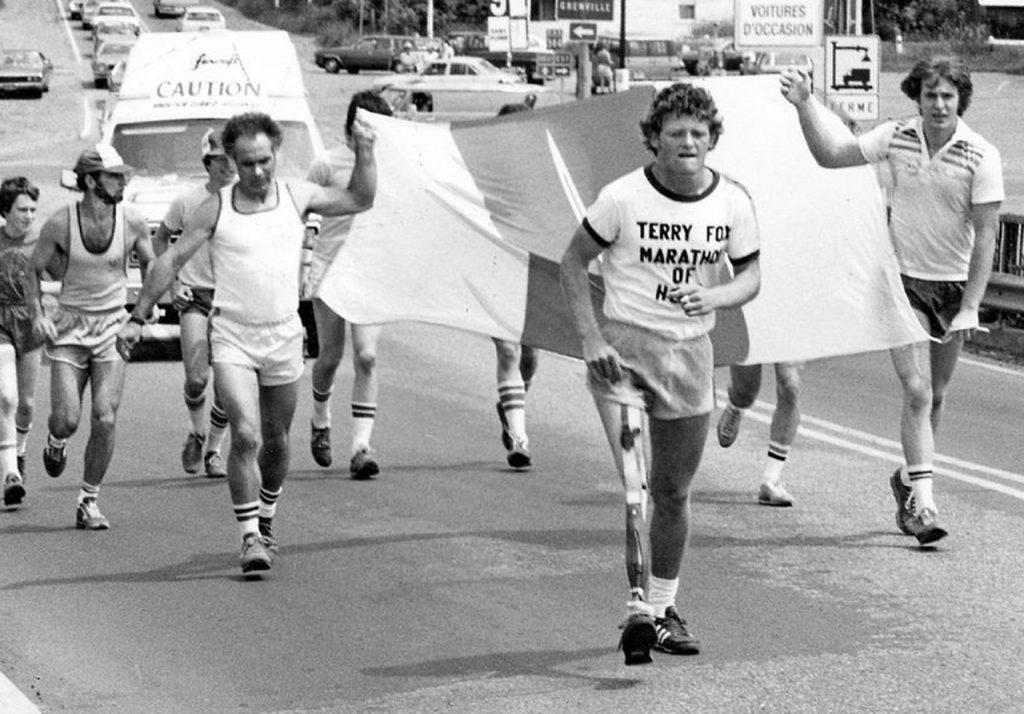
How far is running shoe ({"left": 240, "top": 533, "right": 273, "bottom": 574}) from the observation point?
9523mm

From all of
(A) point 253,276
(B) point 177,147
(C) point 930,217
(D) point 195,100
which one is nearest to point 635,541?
(A) point 253,276

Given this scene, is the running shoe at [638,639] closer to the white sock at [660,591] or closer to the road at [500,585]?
the road at [500,585]

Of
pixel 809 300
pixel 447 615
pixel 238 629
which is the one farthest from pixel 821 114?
pixel 238 629

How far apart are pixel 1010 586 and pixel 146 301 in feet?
12.7

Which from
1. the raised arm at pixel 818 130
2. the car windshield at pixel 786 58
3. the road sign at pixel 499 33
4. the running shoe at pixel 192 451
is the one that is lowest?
the car windshield at pixel 786 58

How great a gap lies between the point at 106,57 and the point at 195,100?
49.6 metres

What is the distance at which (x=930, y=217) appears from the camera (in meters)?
10.0

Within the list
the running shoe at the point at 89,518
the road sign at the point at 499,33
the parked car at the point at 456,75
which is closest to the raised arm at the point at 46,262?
the running shoe at the point at 89,518

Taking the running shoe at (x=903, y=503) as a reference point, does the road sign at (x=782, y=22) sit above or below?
above

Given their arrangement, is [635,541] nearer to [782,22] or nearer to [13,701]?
[13,701]

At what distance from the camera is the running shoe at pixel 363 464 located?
40.1 feet

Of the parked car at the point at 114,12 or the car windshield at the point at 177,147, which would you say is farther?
the parked car at the point at 114,12

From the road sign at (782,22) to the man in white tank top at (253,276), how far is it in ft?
59.0

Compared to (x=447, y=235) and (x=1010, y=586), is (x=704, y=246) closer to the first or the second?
(x=1010, y=586)
